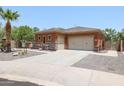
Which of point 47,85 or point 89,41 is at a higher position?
point 89,41

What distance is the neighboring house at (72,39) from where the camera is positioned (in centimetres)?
2367

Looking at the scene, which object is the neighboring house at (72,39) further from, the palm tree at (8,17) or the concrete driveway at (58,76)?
the concrete driveway at (58,76)

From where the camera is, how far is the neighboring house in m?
23.7

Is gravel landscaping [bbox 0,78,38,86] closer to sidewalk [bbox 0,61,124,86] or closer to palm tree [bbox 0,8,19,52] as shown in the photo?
sidewalk [bbox 0,61,124,86]

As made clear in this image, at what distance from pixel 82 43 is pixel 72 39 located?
169 centimetres

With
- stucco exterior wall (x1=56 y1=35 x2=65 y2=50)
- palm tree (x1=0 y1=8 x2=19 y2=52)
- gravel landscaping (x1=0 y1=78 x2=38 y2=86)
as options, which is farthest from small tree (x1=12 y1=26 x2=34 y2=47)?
gravel landscaping (x1=0 y1=78 x2=38 y2=86)

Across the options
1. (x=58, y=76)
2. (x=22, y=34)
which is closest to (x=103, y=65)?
(x=58, y=76)

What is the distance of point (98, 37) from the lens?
2411 cm

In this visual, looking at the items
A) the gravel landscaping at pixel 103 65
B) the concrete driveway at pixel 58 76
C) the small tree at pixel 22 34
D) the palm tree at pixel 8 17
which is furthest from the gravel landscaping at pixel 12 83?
the small tree at pixel 22 34
